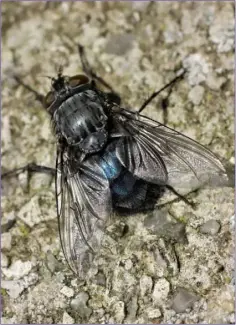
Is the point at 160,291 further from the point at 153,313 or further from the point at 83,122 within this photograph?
the point at 83,122

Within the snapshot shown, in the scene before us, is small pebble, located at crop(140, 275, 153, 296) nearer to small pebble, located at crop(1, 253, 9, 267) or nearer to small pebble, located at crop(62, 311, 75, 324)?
small pebble, located at crop(62, 311, 75, 324)

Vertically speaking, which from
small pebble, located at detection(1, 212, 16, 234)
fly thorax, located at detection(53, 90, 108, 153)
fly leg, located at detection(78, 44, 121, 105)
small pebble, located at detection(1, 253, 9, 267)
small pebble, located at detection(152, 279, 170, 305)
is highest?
fly leg, located at detection(78, 44, 121, 105)

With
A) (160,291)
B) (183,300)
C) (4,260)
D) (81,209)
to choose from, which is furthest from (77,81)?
(183,300)

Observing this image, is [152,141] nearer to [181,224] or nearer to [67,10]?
[181,224]

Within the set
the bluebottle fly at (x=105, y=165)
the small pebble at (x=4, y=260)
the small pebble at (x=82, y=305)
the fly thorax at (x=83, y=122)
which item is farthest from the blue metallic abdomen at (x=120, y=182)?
the small pebble at (x=4, y=260)

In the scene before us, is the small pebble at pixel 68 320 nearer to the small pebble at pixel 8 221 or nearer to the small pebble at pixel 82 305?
the small pebble at pixel 82 305

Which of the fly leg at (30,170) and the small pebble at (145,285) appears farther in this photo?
the fly leg at (30,170)

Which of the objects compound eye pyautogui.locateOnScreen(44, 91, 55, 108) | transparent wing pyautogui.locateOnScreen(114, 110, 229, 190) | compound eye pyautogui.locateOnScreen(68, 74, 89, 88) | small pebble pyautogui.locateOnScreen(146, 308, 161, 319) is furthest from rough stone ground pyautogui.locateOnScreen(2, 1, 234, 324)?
compound eye pyautogui.locateOnScreen(68, 74, 89, 88)
